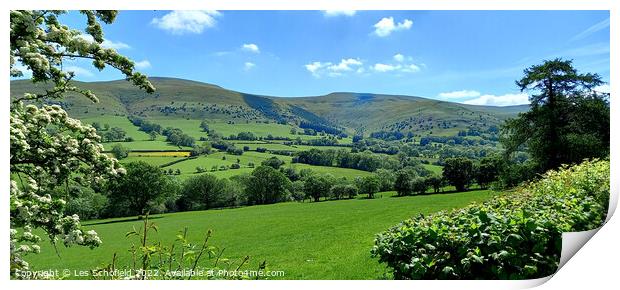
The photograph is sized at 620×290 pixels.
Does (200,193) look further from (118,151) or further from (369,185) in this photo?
(369,185)

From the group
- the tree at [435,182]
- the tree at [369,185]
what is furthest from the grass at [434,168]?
the tree at [369,185]

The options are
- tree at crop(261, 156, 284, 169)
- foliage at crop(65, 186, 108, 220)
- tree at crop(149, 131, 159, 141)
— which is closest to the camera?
foliage at crop(65, 186, 108, 220)

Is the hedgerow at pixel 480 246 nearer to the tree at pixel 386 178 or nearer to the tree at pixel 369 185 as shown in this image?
the tree at pixel 386 178

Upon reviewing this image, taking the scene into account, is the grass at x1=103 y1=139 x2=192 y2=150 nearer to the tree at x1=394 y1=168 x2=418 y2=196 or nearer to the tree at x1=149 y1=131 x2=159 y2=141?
the tree at x1=149 y1=131 x2=159 y2=141

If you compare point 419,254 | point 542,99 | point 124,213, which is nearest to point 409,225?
point 419,254

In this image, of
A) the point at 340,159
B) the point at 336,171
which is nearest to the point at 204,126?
the point at 340,159

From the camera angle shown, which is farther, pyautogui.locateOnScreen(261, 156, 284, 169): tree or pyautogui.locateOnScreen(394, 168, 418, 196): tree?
pyautogui.locateOnScreen(394, 168, 418, 196): tree

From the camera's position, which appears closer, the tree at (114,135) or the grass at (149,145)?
the tree at (114,135)

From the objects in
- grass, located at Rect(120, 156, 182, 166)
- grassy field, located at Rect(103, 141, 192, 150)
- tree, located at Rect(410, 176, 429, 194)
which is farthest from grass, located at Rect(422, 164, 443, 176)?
grass, located at Rect(120, 156, 182, 166)

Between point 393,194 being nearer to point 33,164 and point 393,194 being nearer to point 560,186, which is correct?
point 560,186
